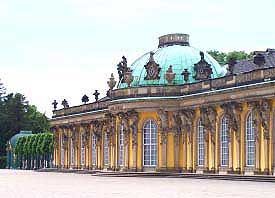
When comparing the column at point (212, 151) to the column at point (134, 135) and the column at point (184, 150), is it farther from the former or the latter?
the column at point (134, 135)

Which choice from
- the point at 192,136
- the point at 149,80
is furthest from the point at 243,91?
the point at 149,80

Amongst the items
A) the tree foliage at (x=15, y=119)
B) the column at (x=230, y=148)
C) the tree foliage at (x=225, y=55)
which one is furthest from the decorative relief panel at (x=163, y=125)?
the tree foliage at (x=15, y=119)

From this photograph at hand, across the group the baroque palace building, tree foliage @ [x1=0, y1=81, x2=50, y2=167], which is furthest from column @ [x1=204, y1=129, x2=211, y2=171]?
tree foliage @ [x1=0, y1=81, x2=50, y2=167]

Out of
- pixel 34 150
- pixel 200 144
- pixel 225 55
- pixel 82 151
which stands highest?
pixel 225 55

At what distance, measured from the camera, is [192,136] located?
48.8 metres

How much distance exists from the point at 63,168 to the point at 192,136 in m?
22.7

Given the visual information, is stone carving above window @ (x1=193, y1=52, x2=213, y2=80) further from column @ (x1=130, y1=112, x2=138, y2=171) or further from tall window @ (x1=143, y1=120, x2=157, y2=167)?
column @ (x1=130, y1=112, x2=138, y2=171)

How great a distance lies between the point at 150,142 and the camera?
51312 millimetres

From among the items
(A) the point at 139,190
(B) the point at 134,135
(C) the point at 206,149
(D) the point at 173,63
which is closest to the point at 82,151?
(B) the point at 134,135

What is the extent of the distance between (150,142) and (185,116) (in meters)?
3.59

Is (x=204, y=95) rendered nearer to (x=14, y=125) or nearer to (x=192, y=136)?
(x=192, y=136)

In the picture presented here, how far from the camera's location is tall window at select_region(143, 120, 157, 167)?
2015 inches

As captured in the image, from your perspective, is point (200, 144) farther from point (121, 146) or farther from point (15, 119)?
point (15, 119)

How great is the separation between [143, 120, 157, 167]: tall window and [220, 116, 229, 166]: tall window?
662cm
